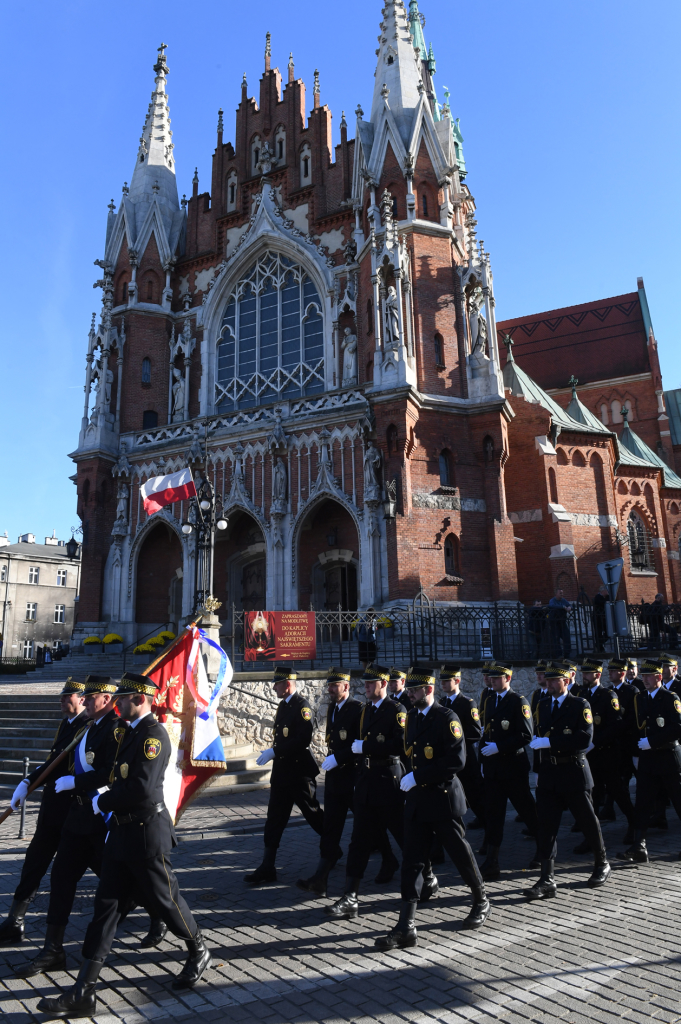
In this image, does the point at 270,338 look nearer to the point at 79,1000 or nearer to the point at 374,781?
the point at 374,781

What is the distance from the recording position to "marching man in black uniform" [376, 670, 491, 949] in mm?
5207

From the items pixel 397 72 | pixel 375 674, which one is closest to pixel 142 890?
pixel 375 674

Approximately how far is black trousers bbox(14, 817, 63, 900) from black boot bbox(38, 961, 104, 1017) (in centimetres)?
121

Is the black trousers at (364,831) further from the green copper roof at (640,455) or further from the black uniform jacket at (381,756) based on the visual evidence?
the green copper roof at (640,455)

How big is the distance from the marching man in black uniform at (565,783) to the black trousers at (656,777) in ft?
3.77

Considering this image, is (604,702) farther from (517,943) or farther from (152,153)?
(152,153)

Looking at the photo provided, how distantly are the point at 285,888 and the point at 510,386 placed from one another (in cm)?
2266

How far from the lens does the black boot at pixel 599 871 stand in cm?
616

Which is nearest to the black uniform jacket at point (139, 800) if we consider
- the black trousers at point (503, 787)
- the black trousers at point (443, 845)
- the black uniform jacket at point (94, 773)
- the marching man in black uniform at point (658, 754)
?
the black uniform jacket at point (94, 773)

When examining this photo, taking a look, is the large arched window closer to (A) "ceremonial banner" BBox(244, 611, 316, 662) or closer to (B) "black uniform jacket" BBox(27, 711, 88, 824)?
(A) "ceremonial banner" BBox(244, 611, 316, 662)

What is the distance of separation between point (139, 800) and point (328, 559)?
17501 millimetres

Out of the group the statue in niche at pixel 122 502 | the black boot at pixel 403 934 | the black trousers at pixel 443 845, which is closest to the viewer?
the black boot at pixel 403 934

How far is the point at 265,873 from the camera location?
6.46 metres

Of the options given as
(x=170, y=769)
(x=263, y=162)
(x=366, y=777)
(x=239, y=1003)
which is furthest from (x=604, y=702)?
(x=263, y=162)
